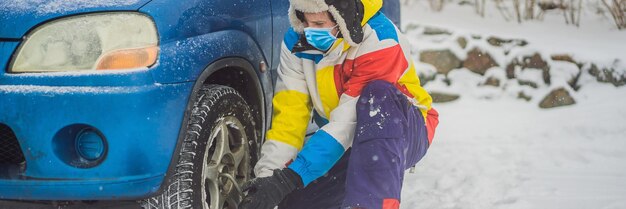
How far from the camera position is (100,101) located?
8.21ft

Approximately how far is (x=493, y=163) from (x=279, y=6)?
1.78m

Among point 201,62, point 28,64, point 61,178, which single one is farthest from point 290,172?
point 28,64

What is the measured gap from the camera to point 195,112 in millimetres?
2811

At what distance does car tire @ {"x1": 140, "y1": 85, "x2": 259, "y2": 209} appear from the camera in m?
2.75

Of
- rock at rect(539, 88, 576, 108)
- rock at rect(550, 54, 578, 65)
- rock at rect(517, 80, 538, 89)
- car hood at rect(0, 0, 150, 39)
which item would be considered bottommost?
rock at rect(539, 88, 576, 108)

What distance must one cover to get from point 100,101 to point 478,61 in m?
4.53

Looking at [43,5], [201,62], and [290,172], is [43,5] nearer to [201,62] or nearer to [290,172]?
[201,62]

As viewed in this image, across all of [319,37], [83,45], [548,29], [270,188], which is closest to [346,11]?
[319,37]

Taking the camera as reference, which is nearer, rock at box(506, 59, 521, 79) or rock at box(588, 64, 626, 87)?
rock at box(588, 64, 626, 87)

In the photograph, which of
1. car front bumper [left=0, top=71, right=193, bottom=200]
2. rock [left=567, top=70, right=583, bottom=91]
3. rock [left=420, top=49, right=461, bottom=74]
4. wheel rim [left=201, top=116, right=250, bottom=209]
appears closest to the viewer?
car front bumper [left=0, top=71, right=193, bottom=200]

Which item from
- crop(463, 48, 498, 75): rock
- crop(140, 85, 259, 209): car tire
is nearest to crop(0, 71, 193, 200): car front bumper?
crop(140, 85, 259, 209): car tire

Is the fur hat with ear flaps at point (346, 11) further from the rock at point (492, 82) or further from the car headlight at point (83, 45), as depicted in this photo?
the rock at point (492, 82)

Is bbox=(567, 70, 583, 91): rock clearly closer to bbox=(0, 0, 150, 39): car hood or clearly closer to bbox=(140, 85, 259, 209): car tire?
bbox=(140, 85, 259, 209): car tire

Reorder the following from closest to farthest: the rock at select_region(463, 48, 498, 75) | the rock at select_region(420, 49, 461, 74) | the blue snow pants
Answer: the blue snow pants
the rock at select_region(463, 48, 498, 75)
the rock at select_region(420, 49, 461, 74)
